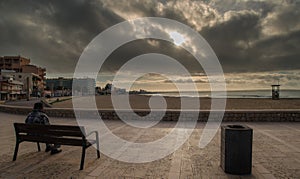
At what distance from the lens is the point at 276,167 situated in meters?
4.49

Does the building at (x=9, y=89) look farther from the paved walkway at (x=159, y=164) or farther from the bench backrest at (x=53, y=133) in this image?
the bench backrest at (x=53, y=133)

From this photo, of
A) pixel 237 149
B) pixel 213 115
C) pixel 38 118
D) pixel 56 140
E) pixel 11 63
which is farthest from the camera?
pixel 11 63

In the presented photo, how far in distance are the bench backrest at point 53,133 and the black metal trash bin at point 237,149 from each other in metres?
2.78

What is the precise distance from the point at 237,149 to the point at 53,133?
371 cm

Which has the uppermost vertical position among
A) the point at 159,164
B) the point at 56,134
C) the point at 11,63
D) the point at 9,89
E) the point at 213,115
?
the point at 11,63

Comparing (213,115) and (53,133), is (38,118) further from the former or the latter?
(213,115)

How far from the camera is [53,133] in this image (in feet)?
15.6

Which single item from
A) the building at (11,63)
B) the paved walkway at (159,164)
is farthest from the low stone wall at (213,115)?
the building at (11,63)

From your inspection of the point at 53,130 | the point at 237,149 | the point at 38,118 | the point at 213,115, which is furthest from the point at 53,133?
the point at 213,115

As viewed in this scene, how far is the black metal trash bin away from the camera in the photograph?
160 inches

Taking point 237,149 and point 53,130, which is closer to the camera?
point 237,149

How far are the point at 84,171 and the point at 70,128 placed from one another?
3.03ft

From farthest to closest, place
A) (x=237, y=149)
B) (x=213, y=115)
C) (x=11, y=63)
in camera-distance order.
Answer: (x=11, y=63) → (x=213, y=115) → (x=237, y=149)

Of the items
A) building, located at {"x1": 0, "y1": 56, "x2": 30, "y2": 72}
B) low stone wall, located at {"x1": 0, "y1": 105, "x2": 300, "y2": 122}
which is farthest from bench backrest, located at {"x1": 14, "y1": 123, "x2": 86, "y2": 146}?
building, located at {"x1": 0, "y1": 56, "x2": 30, "y2": 72}
